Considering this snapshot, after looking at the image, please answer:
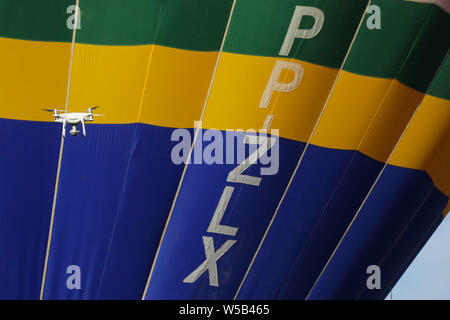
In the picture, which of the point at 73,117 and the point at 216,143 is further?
the point at 216,143

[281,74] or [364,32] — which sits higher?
[364,32]

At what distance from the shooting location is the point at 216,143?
4199 millimetres

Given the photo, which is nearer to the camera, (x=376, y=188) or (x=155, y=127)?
(x=155, y=127)

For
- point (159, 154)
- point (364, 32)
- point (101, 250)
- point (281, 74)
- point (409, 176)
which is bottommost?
point (101, 250)

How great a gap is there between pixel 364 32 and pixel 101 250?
2.06 m

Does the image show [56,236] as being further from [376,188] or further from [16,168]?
[376,188]

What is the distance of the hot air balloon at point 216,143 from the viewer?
381 cm

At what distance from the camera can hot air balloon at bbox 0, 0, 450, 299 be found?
381 cm

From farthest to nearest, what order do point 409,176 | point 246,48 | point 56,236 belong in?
point 409,176, point 56,236, point 246,48

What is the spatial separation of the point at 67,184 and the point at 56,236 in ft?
1.18

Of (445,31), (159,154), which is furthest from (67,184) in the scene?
(445,31)

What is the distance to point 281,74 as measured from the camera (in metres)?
4.04

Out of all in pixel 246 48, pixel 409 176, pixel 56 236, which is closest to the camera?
pixel 246 48

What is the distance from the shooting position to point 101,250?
171 inches
